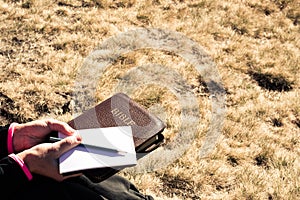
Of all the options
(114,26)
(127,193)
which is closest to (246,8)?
(114,26)

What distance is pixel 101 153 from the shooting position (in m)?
2.36

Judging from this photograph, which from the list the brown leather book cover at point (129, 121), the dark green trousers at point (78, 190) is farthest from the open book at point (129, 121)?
the dark green trousers at point (78, 190)

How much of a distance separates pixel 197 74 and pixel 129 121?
1.93 metres

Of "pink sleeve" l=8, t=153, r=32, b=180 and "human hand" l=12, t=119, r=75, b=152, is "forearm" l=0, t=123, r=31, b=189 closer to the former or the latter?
"pink sleeve" l=8, t=153, r=32, b=180

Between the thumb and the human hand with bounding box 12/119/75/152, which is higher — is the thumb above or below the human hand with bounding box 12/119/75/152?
above

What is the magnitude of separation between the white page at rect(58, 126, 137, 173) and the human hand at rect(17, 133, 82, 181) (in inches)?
1.5

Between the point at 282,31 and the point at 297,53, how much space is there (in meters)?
0.51

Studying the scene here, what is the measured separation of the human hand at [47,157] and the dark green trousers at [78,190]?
2.8 inches

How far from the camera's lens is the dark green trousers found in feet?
7.42

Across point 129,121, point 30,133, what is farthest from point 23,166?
point 129,121

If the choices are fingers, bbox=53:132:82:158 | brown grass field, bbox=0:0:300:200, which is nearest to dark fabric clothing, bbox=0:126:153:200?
fingers, bbox=53:132:82:158

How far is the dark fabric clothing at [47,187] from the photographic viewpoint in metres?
2.19

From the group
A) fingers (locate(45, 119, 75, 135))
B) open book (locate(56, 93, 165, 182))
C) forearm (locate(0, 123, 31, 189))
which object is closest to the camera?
forearm (locate(0, 123, 31, 189))

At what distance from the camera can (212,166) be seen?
3451mm
